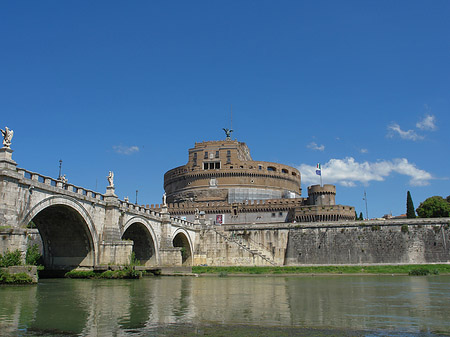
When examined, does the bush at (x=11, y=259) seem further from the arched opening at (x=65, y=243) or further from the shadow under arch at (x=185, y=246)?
the shadow under arch at (x=185, y=246)

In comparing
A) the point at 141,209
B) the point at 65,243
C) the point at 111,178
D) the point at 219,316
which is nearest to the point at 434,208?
the point at 141,209

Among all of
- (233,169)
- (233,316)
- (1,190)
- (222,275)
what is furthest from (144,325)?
(233,169)

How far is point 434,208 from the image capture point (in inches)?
2534

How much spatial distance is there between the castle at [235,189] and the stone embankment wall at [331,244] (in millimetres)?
7267

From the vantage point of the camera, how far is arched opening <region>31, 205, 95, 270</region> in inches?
1188

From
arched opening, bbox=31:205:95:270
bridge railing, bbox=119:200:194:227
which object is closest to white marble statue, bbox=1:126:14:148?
arched opening, bbox=31:205:95:270

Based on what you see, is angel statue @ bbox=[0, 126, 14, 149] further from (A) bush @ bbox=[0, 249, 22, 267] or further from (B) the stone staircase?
(B) the stone staircase

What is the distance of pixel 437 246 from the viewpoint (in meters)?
49.6

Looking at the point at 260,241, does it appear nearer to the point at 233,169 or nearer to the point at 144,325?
the point at 233,169

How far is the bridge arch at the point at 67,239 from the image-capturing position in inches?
1171

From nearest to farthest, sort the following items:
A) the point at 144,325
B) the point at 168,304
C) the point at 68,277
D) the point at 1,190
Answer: the point at 144,325 < the point at 168,304 < the point at 1,190 < the point at 68,277

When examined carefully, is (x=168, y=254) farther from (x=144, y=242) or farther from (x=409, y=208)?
(x=409, y=208)

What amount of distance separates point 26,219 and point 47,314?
1372 cm

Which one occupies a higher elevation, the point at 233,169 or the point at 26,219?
the point at 233,169
